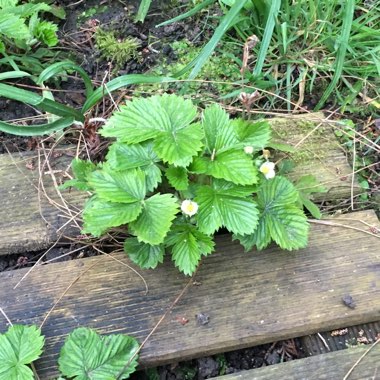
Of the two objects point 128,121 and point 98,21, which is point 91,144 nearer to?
point 128,121

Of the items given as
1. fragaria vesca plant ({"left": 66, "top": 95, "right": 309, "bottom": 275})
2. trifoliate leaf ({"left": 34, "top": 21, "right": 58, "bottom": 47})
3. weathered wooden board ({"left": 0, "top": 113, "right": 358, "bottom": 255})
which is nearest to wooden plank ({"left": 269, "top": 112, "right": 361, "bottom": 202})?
weathered wooden board ({"left": 0, "top": 113, "right": 358, "bottom": 255})

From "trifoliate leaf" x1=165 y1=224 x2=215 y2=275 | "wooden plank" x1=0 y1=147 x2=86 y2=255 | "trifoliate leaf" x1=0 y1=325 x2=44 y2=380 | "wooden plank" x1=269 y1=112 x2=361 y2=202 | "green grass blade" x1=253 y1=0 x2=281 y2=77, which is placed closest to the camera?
"trifoliate leaf" x1=0 y1=325 x2=44 y2=380

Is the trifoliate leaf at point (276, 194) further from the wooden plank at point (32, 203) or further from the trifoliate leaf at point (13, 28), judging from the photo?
the trifoliate leaf at point (13, 28)

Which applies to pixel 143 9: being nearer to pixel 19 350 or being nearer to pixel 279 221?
pixel 279 221

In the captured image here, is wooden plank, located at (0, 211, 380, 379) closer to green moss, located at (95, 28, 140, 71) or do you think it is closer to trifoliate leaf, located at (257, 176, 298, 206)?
trifoliate leaf, located at (257, 176, 298, 206)

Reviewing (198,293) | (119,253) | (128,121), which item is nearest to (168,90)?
(128,121)

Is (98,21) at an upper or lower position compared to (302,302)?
upper

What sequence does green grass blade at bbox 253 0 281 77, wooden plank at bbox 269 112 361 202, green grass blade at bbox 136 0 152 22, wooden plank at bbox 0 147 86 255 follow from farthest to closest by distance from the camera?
green grass blade at bbox 136 0 152 22
green grass blade at bbox 253 0 281 77
wooden plank at bbox 269 112 361 202
wooden plank at bbox 0 147 86 255
